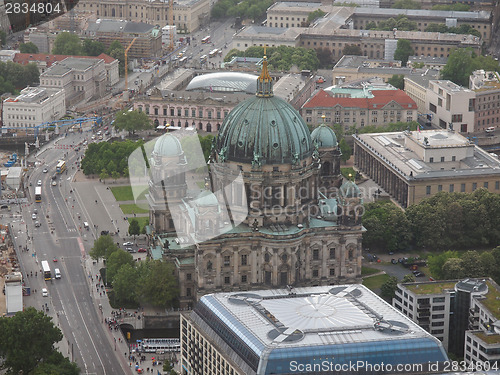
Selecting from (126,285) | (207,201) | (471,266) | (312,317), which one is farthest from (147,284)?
(471,266)

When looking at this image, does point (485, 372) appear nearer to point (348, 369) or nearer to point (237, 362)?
point (348, 369)

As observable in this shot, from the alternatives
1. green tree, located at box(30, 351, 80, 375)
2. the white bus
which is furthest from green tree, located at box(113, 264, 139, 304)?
green tree, located at box(30, 351, 80, 375)

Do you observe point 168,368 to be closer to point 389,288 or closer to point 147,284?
point 147,284

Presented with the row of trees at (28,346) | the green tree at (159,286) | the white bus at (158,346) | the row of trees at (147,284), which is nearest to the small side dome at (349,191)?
the row of trees at (147,284)

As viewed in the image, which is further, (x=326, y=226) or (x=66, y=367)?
(x=326, y=226)

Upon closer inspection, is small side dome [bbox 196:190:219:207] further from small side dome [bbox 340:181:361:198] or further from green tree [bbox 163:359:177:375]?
green tree [bbox 163:359:177:375]

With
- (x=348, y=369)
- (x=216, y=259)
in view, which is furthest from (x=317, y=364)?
(x=216, y=259)
